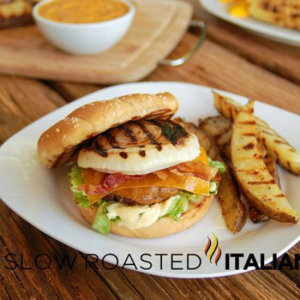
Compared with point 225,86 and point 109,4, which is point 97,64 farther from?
point 225,86

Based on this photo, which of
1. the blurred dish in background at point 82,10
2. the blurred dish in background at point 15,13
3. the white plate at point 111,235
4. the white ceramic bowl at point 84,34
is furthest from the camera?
the blurred dish in background at point 15,13

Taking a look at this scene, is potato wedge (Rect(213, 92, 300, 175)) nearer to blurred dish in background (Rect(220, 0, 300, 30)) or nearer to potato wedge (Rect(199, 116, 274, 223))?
potato wedge (Rect(199, 116, 274, 223))

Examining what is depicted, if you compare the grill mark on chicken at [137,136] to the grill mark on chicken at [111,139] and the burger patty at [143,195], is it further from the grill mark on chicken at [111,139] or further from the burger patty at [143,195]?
the burger patty at [143,195]

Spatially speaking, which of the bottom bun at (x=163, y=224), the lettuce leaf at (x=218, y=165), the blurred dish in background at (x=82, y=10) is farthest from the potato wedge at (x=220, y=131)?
the blurred dish in background at (x=82, y=10)

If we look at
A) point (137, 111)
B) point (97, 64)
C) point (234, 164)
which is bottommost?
point (97, 64)

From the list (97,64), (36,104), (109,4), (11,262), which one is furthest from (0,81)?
(11,262)

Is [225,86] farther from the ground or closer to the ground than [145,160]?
closer to the ground
